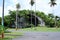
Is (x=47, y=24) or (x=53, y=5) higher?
(x=53, y=5)

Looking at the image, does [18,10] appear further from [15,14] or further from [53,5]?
[53,5]

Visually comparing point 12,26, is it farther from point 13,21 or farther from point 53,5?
point 53,5

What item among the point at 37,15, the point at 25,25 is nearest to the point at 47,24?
the point at 37,15

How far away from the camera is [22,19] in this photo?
326 ft

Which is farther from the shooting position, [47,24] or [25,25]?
[47,24]

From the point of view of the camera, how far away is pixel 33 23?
101375 mm

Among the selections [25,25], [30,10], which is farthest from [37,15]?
[25,25]

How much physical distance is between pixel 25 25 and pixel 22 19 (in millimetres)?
3426

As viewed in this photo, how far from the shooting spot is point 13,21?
100m

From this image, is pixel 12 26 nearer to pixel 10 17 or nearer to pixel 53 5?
pixel 10 17

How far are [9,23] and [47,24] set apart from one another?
19.7m

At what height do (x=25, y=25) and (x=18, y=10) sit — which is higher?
(x=18, y=10)

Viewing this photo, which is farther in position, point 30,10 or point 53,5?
point 30,10

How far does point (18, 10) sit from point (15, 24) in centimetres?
718
